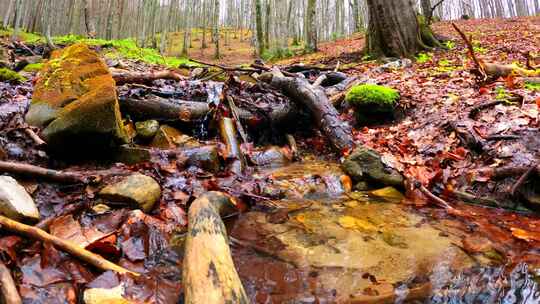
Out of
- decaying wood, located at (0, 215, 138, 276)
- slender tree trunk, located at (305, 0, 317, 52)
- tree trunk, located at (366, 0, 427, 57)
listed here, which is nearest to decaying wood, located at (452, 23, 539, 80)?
tree trunk, located at (366, 0, 427, 57)

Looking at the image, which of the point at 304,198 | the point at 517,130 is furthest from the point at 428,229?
the point at 517,130

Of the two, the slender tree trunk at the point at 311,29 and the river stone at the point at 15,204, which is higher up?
the slender tree trunk at the point at 311,29

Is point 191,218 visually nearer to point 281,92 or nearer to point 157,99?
point 157,99

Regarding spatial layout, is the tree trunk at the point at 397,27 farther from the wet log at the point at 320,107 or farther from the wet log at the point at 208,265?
the wet log at the point at 208,265

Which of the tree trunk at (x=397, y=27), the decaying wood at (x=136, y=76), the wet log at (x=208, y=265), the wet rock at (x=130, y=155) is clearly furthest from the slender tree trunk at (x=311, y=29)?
the wet log at (x=208, y=265)

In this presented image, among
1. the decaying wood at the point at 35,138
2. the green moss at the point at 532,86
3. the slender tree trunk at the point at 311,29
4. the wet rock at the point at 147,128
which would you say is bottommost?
the green moss at the point at 532,86

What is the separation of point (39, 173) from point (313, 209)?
246 centimetres

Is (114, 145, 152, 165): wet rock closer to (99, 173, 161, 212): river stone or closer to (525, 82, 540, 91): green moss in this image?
(99, 173, 161, 212): river stone

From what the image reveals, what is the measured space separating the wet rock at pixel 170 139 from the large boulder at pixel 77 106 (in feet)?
2.83

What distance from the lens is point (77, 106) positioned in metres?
3.67

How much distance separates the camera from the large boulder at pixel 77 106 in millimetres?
3689

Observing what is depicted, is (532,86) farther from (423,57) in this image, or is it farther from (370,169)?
(423,57)

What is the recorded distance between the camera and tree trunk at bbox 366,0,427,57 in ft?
30.8

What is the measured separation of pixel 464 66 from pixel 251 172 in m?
5.18
